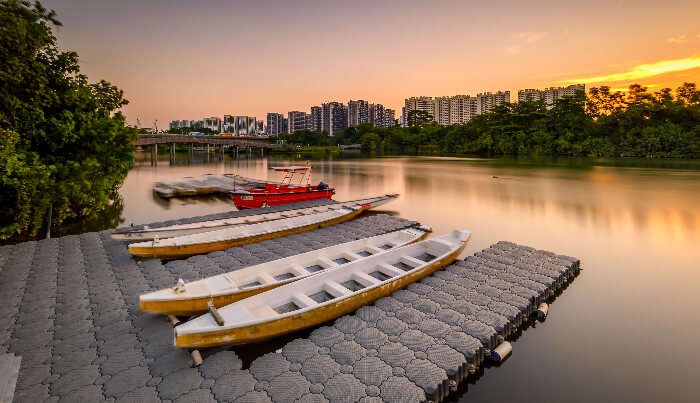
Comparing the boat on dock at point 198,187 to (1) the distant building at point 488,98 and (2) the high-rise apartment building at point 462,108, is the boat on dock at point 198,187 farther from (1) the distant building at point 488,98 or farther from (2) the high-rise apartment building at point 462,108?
(1) the distant building at point 488,98

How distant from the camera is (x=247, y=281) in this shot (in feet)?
20.3

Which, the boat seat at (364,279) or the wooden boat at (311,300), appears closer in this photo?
the wooden boat at (311,300)

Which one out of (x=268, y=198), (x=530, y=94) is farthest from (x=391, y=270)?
(x=530, y=94)

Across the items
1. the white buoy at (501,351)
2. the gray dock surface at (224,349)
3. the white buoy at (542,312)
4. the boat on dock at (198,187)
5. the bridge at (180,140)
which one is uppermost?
the bridge at (180,140)

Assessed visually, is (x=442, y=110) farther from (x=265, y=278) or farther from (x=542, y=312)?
(x=265, y=278)

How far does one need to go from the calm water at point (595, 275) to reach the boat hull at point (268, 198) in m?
2.61

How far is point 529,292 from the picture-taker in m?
6.59

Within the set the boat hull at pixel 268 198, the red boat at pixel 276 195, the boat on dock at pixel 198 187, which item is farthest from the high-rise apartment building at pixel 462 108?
the boat hull at pixel 268 198

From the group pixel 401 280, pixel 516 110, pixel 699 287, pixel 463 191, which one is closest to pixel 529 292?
pixel 401 280

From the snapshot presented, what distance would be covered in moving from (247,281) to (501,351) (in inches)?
179

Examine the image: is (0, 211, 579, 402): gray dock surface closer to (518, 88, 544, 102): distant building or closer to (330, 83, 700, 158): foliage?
(330, 83, 700, 158): foliage

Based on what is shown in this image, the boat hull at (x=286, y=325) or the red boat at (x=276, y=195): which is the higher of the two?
the red boat at (x=276, y=195)

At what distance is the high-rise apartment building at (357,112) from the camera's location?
191m

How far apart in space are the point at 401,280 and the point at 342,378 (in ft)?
9.07
